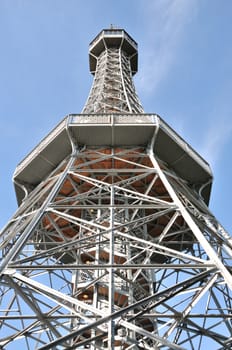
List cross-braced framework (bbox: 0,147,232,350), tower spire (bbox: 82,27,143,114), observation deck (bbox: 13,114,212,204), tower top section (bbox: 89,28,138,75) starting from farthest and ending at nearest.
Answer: tower top section (bbox: 89,28,138,75), tower spire (bbox: 82,27,143,114), observation deck (bbox: 13,114,212,204), cross-braced framework (bbox: 0,147,232,350)

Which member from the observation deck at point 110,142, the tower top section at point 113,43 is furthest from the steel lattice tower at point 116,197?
the tower top section at point 113,43

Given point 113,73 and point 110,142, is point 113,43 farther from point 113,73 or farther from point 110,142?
point 110,142

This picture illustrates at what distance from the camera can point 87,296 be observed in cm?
1309

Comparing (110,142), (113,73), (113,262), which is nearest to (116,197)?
(110,142)

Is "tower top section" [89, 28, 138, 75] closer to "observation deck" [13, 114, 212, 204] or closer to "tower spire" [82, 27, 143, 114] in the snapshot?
"tower spire" [82, 27, 143, 114]

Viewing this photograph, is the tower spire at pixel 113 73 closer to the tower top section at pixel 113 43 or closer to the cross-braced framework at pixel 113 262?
the tower top section at pixel 113 43

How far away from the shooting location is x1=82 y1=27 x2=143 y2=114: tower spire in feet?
85.5

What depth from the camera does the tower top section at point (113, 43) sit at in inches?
1537

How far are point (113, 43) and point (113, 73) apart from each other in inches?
307

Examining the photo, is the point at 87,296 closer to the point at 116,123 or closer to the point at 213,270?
the point at 213,270

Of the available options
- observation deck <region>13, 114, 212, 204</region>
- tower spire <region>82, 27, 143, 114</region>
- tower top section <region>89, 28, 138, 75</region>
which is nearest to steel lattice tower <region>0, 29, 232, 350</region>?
observation deck <region>13, 114, 212, 204</region>

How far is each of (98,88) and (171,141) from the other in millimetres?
12774

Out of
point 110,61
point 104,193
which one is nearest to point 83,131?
point 104,193

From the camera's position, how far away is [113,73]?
32812 millimetres
